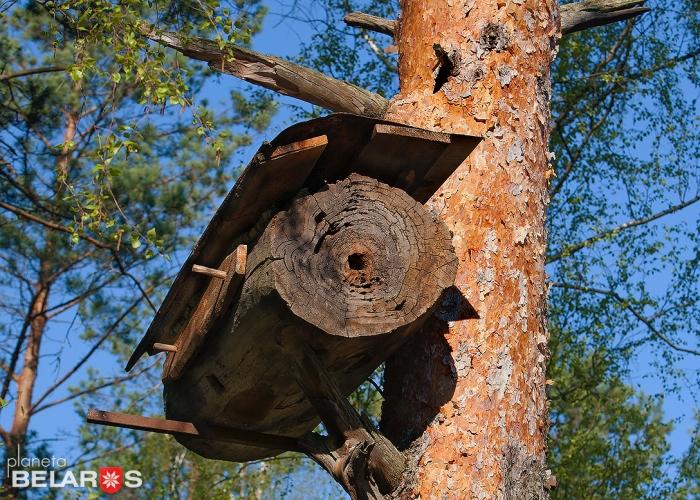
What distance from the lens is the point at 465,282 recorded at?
3389mm

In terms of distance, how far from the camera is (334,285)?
2.95 metres

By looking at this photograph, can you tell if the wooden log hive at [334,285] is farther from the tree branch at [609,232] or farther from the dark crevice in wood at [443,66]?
the tree branch at [609,232]

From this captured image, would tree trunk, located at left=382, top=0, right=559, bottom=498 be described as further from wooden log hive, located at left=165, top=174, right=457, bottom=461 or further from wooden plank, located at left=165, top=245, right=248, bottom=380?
wooden plank, located at left=165, top=245, right=248, bottom=380

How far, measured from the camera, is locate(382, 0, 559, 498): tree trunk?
10.4 feet

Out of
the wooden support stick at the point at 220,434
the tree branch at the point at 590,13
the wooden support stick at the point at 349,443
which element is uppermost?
the tree branch at the point at 590,13

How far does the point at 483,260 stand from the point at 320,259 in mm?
703

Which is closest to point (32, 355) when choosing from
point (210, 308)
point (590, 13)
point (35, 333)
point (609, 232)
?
point (35, 333)

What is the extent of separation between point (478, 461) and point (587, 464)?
23.3ft

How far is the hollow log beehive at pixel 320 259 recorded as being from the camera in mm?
2932

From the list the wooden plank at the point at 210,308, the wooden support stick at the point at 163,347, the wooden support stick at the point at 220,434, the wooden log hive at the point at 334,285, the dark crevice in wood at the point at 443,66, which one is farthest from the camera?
the dark crevice in wood at the point at 443,66

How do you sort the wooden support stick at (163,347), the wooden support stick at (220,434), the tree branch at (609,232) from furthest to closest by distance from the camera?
1. the tree branch at (609,232)
2. the wooden support stick at (163,347)
3. the wooden support stick at (220,434)

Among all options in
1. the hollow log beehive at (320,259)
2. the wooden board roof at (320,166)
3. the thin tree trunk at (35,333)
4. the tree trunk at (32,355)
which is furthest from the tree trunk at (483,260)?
the tree trunk at (32,355)

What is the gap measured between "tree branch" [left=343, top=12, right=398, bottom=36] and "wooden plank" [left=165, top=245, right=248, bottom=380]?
1.73 metres

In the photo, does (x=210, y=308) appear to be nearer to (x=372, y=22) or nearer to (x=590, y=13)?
(x=372, y=22)
